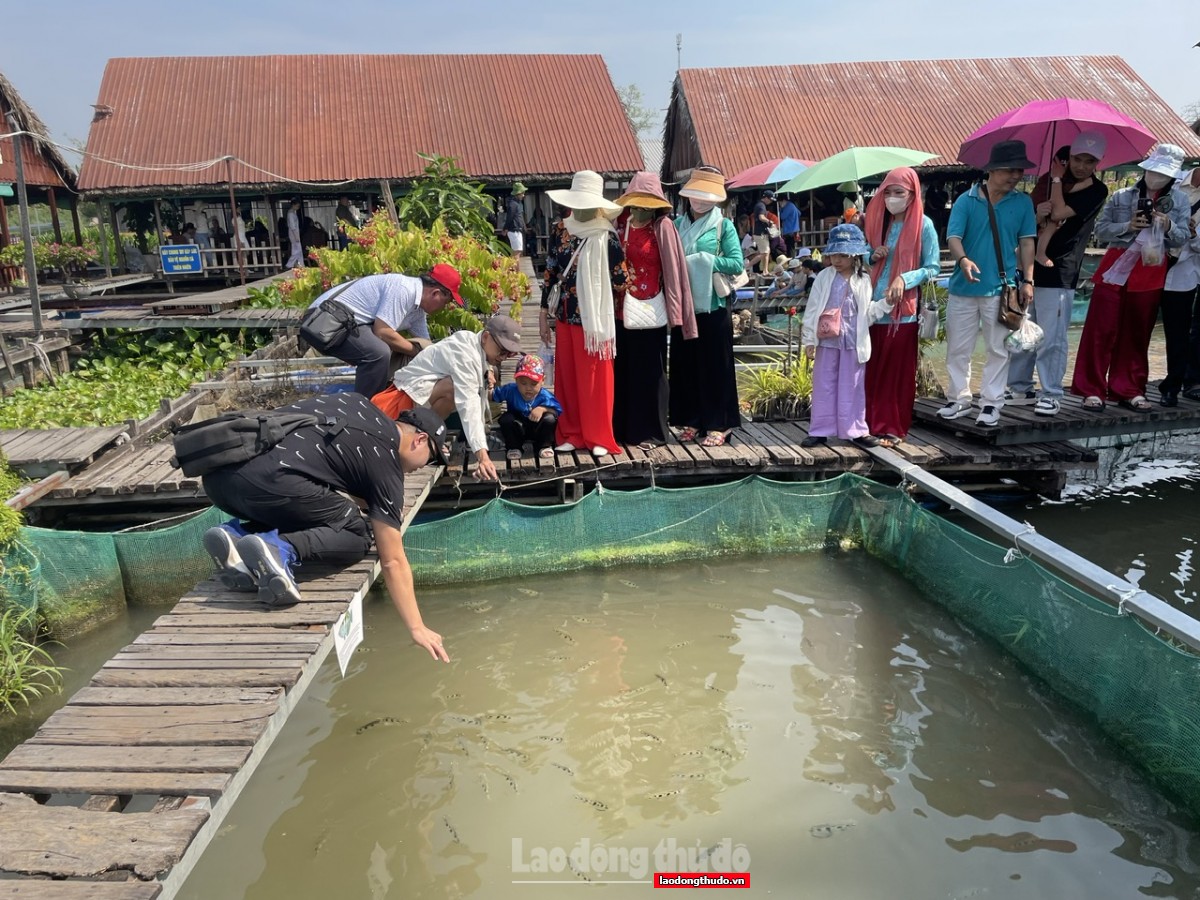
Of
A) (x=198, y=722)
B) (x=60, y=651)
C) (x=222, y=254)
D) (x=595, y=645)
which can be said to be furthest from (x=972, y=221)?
(x=222, y=254)

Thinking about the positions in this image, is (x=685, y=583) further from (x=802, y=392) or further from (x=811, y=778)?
(x=802, y=392)

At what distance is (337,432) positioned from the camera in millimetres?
3342

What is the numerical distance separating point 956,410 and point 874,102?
15048mm

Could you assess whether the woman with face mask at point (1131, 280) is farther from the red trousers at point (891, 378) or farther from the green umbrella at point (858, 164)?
the green umbrella at point (858, 164)

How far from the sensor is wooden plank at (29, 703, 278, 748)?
254 centimetres

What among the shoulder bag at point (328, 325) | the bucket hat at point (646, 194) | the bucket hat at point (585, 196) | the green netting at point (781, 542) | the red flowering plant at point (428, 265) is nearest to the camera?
the green netting at point (781, 542)

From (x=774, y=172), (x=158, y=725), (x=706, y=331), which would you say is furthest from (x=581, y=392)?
(x=774, y=172)

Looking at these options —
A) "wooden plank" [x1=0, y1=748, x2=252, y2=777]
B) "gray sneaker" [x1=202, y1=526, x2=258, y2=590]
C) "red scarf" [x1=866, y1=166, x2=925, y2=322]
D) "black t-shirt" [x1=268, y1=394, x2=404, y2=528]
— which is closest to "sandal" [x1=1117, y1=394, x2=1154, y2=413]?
"red scarf" [x1=866, y1=166, x2=925, y2=322]

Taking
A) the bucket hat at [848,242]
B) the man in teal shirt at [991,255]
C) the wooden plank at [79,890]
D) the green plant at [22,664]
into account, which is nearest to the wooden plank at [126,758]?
the wooden plank at [79,890]

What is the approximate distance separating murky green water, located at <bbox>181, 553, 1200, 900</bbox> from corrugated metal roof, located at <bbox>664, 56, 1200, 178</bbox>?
14453 mm

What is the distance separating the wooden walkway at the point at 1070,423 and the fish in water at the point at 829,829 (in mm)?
3385

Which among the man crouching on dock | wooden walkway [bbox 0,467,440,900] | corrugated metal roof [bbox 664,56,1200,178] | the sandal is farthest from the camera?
corrugated metal roof [bbox 664,56,1200,178]

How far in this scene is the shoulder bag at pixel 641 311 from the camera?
520 cm

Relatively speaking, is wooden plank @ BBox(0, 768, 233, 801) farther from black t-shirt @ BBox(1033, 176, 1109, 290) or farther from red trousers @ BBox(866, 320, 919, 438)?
black t-shirt @ BBox(1033, 176, 1109, 290)
